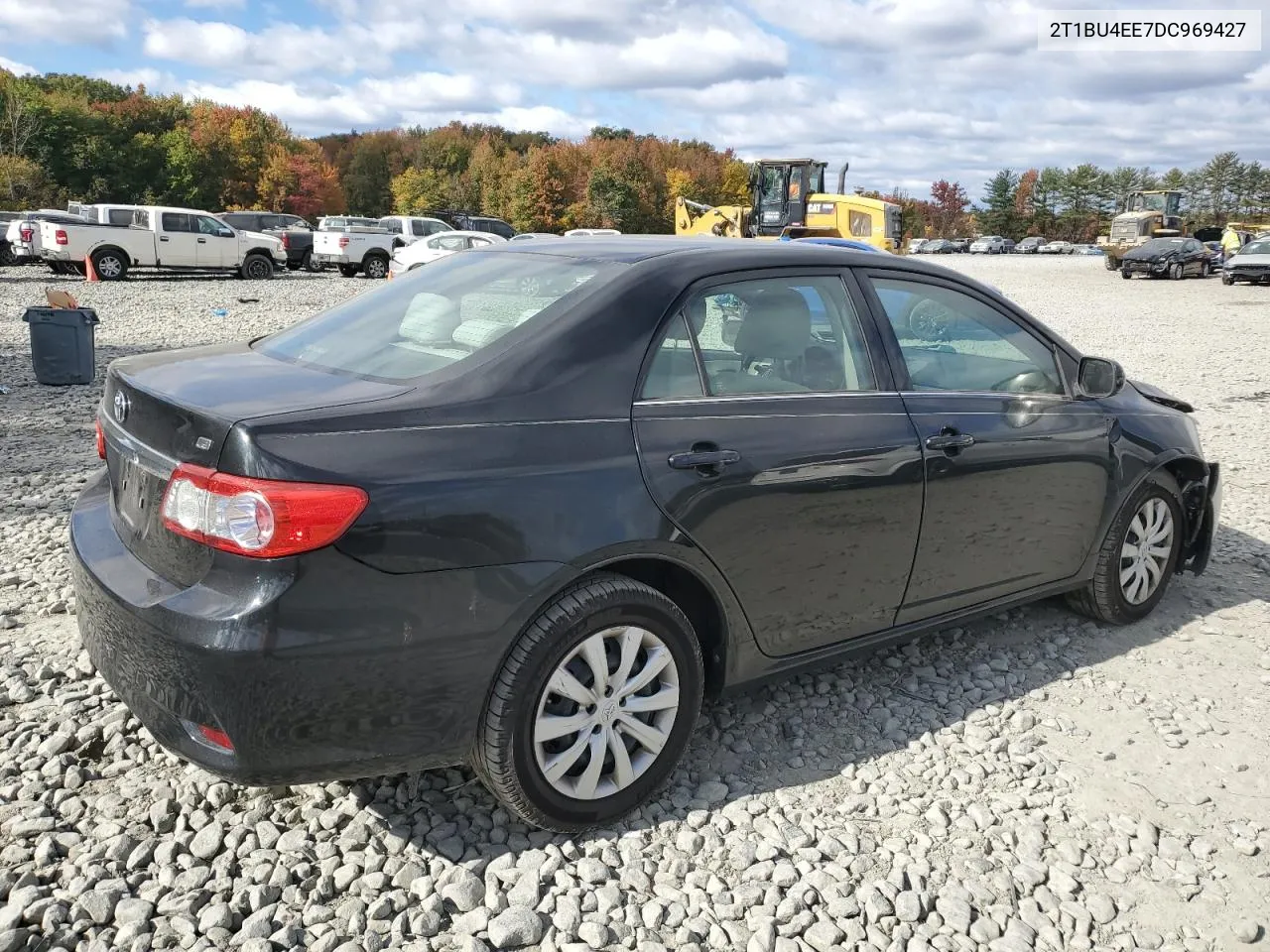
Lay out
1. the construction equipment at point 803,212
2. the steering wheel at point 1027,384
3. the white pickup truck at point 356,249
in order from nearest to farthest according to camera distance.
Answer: the steering wheel at point 1027,384 → the construction equipment at point 803,212 → the white pickup truck at point 356,249

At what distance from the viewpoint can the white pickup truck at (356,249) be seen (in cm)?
2812

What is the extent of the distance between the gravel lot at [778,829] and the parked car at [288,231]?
27468mm

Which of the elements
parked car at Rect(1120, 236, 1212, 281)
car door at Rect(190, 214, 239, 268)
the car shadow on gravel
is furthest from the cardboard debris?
parked car at Rect(1120, 236, 1212, 281)

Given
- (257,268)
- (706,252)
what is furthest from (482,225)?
(706,252)

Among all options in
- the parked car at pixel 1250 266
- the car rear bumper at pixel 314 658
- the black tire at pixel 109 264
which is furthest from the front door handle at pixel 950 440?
the parked car at pixel 1250 266

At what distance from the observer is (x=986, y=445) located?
12.3 feet

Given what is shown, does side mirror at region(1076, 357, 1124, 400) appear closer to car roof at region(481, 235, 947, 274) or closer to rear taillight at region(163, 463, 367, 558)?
car roof at region(481, 235, 947, 274)

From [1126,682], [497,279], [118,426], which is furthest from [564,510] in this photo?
[1126,682]

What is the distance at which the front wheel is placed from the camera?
86.6ft

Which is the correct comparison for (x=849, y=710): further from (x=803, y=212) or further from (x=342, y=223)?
(x=342, y=223)

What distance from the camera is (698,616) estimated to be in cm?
319

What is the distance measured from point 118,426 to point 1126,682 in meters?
3.82

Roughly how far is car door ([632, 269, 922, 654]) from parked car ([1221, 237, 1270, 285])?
3447 centimetres

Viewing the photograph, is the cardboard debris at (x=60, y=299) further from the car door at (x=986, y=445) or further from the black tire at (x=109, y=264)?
the black tire at (x=109, y=264)
